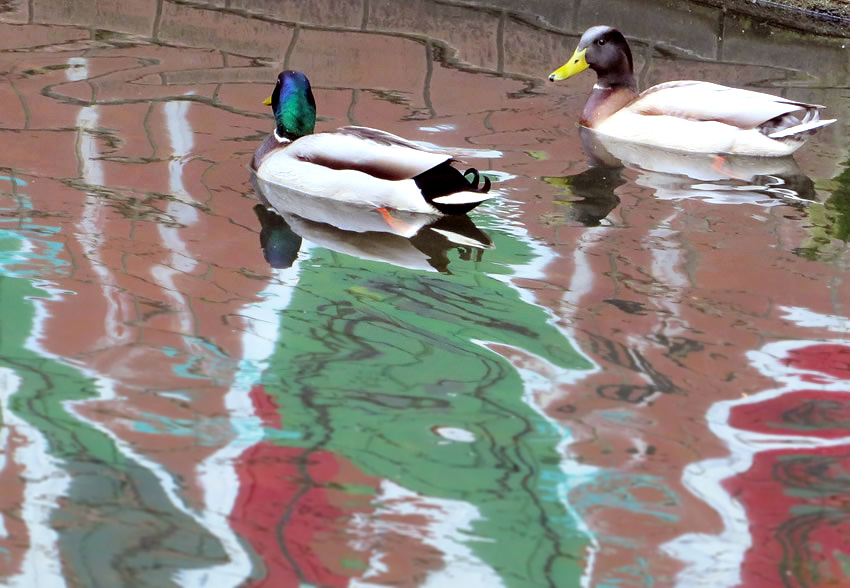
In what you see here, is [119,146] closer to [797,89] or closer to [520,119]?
[520,119]

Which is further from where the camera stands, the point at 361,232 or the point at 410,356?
the point at 361,232

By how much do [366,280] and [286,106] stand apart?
1825 mm

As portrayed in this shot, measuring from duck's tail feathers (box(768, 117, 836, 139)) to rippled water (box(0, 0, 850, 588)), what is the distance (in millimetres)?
174

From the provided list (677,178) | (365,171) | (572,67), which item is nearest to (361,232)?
(365,171)

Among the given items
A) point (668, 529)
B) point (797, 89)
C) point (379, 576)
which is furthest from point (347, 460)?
point (797, 89)

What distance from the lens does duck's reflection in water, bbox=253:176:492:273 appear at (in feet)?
19.5

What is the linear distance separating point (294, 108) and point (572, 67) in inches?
97.3

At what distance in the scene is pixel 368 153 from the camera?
6520mm

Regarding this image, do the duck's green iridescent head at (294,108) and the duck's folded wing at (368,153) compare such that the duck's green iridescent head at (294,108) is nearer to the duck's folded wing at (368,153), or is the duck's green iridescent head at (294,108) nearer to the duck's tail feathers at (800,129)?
the duck's folded wing at (368,153)

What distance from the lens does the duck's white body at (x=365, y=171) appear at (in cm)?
638

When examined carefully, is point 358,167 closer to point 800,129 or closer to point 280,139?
point 280,139

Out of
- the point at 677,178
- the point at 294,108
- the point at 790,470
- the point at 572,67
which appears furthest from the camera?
the point at 572,67

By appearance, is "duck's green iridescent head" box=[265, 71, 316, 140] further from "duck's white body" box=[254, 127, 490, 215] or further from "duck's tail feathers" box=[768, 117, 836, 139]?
"duck's tail feathers" box=[768, 117, 836, 139]

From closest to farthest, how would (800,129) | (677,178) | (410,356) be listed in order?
(410,356)
(677,178)
(800,129)
